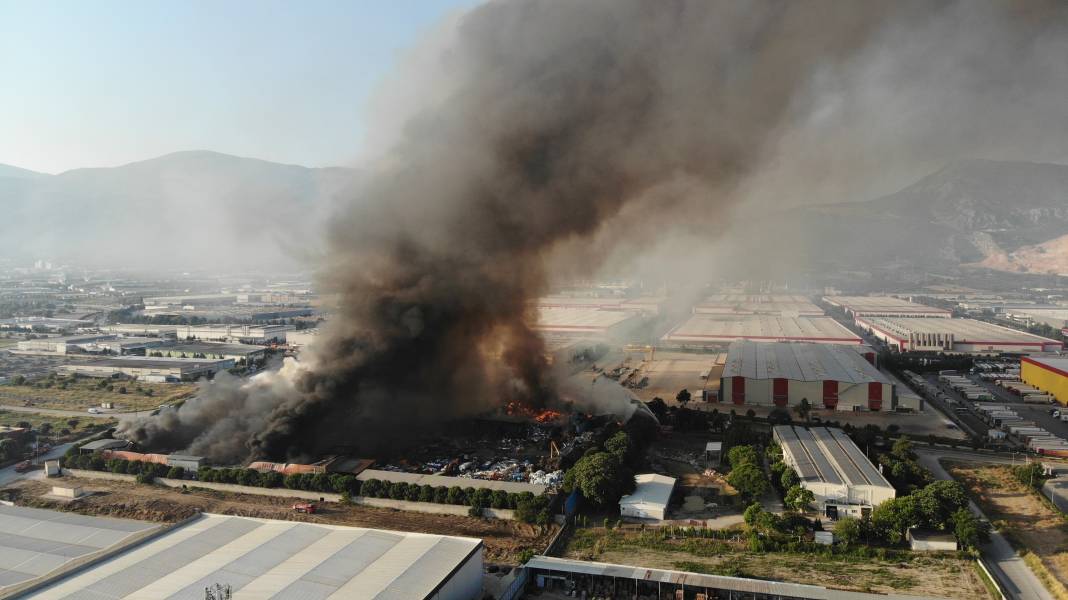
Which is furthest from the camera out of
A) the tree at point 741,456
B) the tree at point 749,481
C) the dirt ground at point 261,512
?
the tree at point 741,456

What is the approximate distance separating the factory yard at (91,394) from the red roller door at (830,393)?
35.4 metres

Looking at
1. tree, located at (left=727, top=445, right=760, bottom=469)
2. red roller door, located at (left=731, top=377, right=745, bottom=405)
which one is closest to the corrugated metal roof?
tree, located at (left=727, top=445, right=760, bottom=469)

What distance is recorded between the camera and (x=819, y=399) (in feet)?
118

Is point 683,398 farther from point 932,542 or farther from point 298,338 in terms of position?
point 298,338

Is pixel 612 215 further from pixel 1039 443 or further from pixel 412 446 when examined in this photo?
pixel 1039 443

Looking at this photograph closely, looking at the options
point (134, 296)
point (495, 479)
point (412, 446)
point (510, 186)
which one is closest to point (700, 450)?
point (495, 479)

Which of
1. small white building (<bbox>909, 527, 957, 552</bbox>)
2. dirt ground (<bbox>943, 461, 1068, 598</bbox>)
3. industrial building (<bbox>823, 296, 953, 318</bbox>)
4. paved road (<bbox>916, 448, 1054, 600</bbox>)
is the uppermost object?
industrial building (<bbox>823, 296, 953, 318</bbox>)

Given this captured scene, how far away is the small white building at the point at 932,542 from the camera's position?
56.9 ft

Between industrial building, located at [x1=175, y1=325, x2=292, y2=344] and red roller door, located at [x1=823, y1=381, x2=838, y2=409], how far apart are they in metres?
45.7

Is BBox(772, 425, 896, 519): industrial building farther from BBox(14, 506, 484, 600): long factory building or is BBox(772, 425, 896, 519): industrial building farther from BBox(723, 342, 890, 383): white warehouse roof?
BBox(723, 342, 890, 383): white warehouse roof

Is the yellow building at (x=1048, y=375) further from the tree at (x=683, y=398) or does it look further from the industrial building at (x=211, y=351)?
the industrial building at (x=211, y=351)

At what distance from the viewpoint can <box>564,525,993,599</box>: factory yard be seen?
605 inches

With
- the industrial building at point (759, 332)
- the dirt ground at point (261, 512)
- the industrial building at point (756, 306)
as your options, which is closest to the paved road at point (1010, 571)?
the dirt ground at point (261, 512)

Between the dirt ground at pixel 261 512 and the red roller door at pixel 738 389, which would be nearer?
the dirt ground at pixel 261 512
